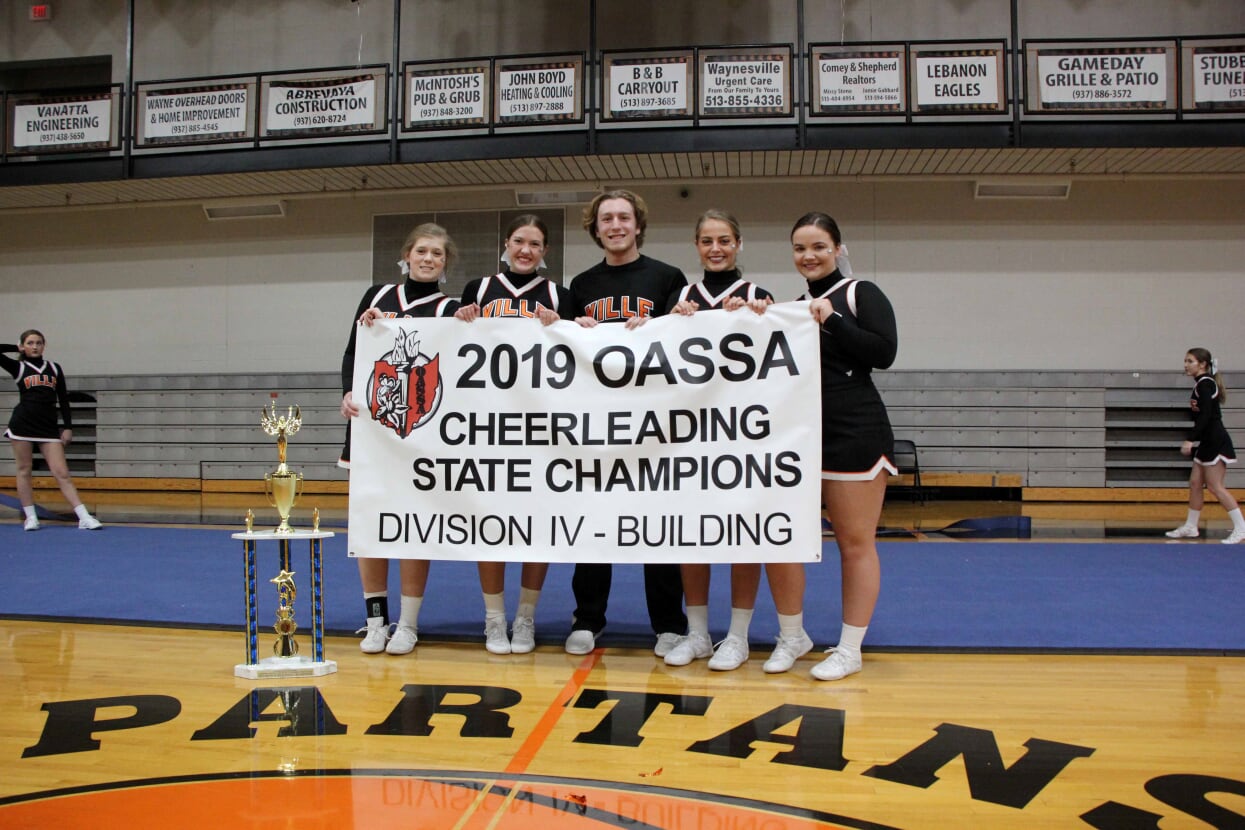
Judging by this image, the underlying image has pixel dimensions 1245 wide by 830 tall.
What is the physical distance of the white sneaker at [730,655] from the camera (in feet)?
9.36

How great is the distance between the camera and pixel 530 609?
127 inches

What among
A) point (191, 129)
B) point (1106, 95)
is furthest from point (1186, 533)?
point (191, 129)

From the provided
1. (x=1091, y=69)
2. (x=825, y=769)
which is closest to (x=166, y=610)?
(x=825, y=769)

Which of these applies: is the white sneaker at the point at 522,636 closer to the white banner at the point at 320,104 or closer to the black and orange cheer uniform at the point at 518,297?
the black and orange cheer uniform at the point at 518,297

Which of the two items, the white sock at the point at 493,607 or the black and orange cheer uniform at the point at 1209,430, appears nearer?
the white sock at the point at 493,607

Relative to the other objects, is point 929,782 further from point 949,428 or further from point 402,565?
point 949,428

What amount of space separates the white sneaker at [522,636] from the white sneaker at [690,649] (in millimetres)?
530

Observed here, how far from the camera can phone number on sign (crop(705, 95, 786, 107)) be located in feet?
30.7

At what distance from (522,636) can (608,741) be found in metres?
1.00

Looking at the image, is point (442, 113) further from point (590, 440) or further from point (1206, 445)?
point (1206, 445)

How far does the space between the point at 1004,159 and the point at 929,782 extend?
936 centimetres

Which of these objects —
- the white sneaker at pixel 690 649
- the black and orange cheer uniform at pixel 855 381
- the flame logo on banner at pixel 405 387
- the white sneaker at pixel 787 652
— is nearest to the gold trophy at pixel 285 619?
the flame logo on banner at pixel 405 387

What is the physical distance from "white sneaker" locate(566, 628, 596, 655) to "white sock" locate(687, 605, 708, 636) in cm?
37

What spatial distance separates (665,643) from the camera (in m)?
3.08
